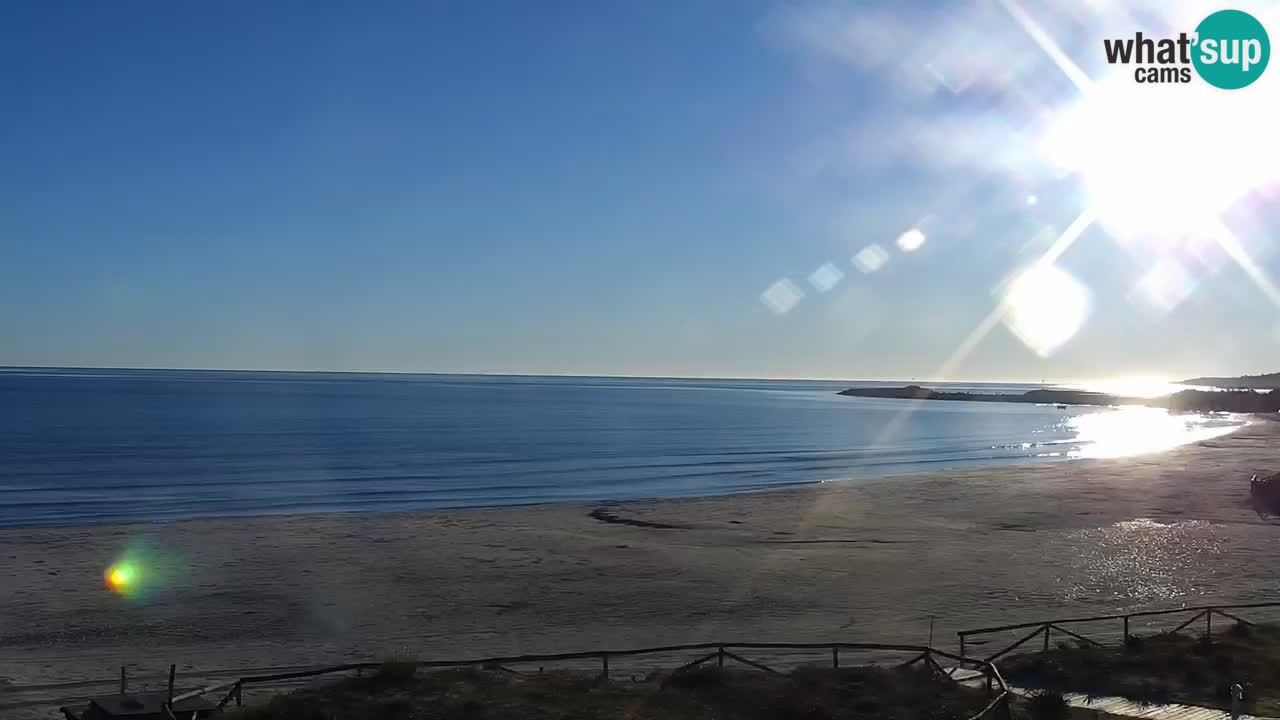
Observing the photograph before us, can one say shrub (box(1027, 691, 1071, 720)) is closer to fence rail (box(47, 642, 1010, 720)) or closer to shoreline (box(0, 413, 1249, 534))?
fence rail (box(47, 642, 1010, 720))

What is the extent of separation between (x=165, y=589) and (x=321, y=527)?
45.5 ft

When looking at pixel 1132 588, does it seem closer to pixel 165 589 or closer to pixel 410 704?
pixel 410 704

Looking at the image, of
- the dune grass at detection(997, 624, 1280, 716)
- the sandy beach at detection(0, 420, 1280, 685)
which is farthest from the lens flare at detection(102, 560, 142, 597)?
the dune grass at detection(997, 624, 1280, 716)

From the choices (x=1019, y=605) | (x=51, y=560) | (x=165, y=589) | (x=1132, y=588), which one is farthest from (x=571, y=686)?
(x=51, y=560)

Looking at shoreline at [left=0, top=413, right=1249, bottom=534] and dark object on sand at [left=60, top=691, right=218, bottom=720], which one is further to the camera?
shoreline at [left=0, top=413, right=1249, bottom=534]

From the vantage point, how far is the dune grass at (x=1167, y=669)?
18781 mm

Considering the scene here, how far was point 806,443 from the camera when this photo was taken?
11169 centimetres

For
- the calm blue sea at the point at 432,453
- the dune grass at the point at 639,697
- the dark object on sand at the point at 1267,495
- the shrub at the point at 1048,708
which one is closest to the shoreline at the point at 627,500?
the calm blue sea at the point at 432,453

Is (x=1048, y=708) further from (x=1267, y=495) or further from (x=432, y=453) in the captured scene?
(x=432, y=453)

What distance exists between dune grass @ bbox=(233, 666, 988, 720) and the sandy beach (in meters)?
5.55

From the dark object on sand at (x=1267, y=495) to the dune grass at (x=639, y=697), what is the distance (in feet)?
137

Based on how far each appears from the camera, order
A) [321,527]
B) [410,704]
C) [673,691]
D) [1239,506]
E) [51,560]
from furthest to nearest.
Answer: [1239,506] → [321,527] → [51,560] → [673,691] → [410,704]

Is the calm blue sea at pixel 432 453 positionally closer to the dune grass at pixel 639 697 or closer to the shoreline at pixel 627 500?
the shoreline at pixel 627 500

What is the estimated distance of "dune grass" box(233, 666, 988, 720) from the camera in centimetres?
1722
